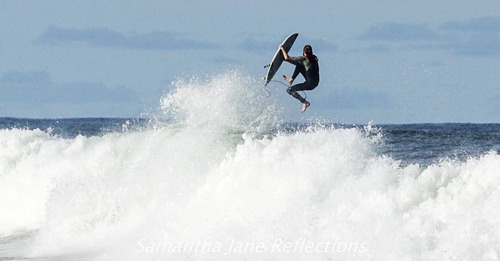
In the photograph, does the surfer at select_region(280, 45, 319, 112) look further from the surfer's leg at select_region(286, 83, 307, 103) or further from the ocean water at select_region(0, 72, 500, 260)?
the ocean water at select_region(0, 72, 500, 260)

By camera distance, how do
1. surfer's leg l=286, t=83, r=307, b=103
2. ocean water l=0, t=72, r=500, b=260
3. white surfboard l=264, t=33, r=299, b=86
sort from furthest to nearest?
white surfboard l=264, t=33, r=299, b=86
surfer's leg l=286, t=83, r=307, b=103
ocean water l=0, t=72, r=500, b=260

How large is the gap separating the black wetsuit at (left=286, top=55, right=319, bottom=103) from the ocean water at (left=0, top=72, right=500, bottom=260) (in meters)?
0.88

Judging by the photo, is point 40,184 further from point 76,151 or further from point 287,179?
point 287,179

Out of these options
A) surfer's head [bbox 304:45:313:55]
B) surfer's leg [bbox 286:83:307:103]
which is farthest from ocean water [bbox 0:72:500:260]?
surfer's head [bbox 304:45:313:55]

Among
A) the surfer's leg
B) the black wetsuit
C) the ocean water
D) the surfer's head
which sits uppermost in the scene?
the surfer's head

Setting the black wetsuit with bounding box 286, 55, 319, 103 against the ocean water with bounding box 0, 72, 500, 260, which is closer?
the ocean water with bounding box 0, 72, 500, 260

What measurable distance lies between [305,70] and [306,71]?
5cm

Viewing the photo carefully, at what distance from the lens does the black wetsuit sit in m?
18.8

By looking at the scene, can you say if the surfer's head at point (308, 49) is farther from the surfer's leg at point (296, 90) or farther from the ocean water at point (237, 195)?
the ocean water at point (237, 195)

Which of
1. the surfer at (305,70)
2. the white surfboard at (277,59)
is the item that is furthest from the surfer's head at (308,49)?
the white surfboard at (277,59)

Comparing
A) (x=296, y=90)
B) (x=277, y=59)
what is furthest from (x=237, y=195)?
(x=277, y=59)

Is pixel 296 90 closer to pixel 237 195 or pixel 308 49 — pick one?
pixel 308 49

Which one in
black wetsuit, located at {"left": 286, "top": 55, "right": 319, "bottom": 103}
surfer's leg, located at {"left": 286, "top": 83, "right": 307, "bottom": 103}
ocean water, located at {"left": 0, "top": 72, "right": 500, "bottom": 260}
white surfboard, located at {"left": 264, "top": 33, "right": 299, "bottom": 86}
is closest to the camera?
ocean water, located at {"left": 0, "top": 72, "right": 500, "bottom": 260}

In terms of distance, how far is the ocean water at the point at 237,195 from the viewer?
1405cm
